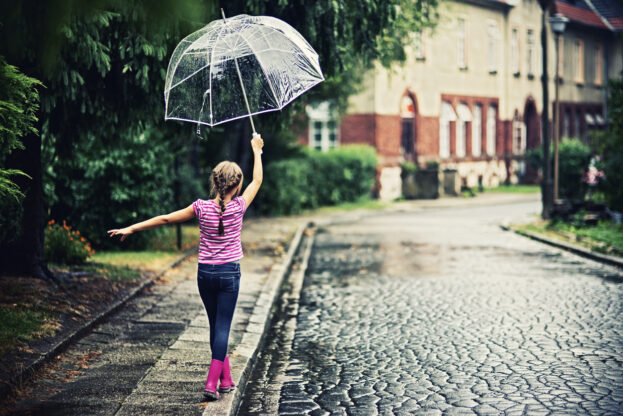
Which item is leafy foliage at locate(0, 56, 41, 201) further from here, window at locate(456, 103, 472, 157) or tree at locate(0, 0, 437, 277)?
window at locate(456, 103, 472, 157)

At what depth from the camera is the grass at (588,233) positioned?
1647 centimetres

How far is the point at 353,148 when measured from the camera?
31.3 m

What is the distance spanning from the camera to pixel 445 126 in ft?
130

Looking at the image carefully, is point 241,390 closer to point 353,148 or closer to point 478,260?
point 478,260

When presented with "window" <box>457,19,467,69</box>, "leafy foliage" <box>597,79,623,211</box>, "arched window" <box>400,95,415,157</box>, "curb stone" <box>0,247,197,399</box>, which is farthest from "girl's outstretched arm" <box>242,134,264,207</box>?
"window" <box>457,19,467,69</box>

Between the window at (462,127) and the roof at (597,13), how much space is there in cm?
1161

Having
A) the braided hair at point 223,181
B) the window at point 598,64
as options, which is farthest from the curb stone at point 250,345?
the window at point 598,64

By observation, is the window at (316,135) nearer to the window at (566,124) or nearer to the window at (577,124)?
the window at (566,124)

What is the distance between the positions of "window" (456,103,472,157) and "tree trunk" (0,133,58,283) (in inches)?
1229

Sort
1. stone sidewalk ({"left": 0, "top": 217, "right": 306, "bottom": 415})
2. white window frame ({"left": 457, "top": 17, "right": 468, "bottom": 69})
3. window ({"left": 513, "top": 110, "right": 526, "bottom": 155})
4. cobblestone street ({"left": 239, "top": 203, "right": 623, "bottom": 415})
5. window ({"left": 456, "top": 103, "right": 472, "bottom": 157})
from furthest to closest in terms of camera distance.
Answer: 1. window ({"left": 513, "top": 110, "right": 526, "bottom": 155})
2. window ({"left": 456, "top": 103, "right": 472, "bottom": 157})
3. white window frame ({"left": 457, "top": 17, "right": 468, "bottom": 69})
4. cobblestone street ({"left": 239, "top": 203, "right": 623, "bottom": 415})
5. stone sidewalk ({"left": 0, "top": 217, "right": 306, "bottom": 415})

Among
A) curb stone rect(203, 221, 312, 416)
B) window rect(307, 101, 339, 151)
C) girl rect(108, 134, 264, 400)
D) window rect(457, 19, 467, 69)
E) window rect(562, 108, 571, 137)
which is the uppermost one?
window rect(457, 19, 467, 69)

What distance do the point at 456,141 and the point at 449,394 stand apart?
3432 centimetres

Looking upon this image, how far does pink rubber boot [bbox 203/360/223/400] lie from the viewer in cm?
612

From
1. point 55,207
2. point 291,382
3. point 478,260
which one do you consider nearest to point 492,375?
point 291,382
